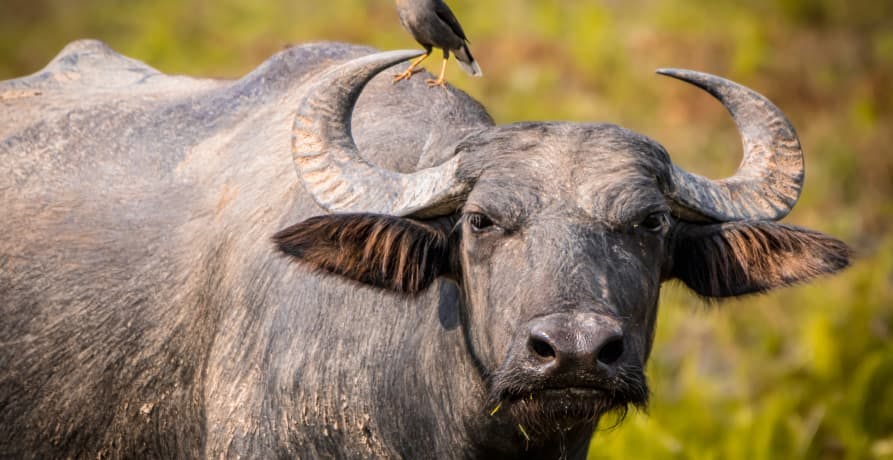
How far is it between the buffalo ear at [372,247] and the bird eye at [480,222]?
0.76 feet

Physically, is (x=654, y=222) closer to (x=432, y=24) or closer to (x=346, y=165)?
(x=346, y=165)

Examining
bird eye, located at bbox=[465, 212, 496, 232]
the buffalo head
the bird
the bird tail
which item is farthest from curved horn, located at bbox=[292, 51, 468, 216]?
the bird tail

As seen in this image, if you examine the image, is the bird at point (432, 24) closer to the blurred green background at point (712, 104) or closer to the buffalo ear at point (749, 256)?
the buffalo ear at point (749, 256)

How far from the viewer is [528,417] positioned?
3902 millimetres

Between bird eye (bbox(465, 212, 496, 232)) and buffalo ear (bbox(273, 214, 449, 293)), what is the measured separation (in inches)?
9.1

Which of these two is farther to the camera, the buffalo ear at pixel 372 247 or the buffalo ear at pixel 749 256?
the buffalo ear at pixel 749 256

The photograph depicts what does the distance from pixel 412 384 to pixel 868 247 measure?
899 centimetres

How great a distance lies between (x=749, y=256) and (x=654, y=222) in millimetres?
497

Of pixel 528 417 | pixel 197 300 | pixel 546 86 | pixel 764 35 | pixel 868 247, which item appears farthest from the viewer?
pixel 764 35

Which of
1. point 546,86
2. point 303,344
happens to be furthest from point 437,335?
point 546,86

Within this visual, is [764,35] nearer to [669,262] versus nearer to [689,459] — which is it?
[689,459]

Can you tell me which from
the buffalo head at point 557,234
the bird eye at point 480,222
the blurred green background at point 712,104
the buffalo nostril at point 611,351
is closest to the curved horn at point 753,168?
the buffalo head at point 557,234

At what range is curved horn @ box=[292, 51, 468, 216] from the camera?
4.28 metres

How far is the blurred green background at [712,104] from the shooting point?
31.1 ft
